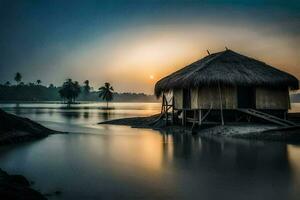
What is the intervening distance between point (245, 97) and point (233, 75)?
2.51 meters

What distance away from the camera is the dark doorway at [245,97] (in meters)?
23.2

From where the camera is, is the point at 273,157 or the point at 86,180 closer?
the point at 86,180

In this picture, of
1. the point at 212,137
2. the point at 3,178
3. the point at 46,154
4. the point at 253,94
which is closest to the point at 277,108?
the point at 253,94

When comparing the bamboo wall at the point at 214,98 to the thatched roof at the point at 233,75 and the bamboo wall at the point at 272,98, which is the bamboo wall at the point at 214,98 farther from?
the bamboo wall at the point at 272,98

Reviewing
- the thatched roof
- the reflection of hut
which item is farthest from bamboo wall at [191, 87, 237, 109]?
the thatched roof

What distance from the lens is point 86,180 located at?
9.42m

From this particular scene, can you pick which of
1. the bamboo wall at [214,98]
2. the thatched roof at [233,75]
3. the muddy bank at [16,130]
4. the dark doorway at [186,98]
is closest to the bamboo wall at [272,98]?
the thatched roof at [233,75]

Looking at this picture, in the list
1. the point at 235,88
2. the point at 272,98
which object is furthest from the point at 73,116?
the point at 272,98

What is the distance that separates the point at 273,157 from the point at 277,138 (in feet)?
15.3

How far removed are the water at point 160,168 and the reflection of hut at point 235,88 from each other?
476cm

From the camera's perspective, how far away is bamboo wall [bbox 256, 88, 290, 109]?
2284 centimetres

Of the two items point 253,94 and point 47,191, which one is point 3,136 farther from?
point 253,94

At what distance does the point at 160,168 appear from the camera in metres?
11.4

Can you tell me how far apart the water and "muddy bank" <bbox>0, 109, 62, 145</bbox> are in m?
1.04
